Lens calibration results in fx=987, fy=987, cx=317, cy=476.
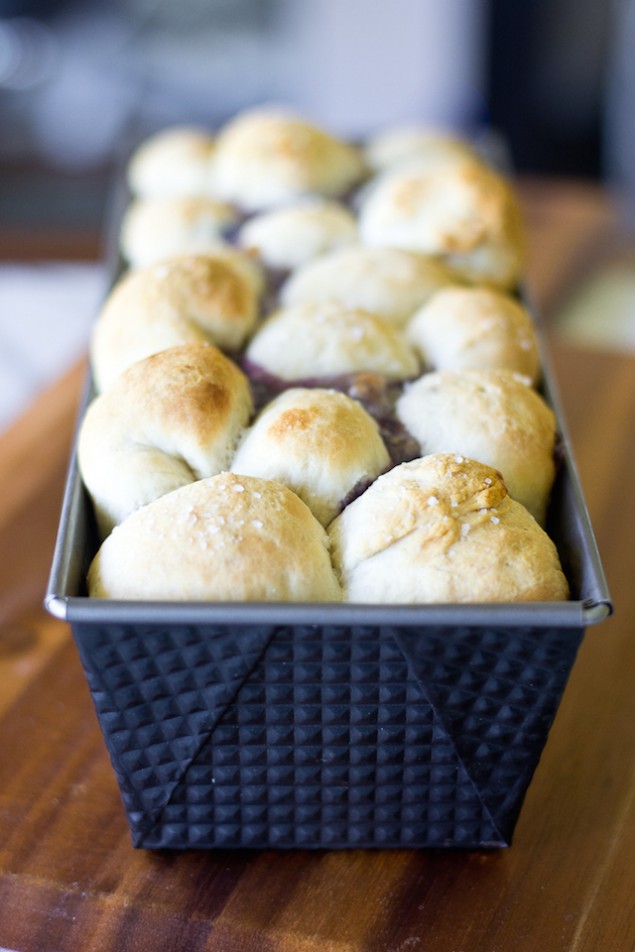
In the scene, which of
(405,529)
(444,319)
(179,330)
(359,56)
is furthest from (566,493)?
(359,56)

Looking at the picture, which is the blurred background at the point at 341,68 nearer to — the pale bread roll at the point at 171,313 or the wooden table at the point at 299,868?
the pale bread roll at the point at 171,313

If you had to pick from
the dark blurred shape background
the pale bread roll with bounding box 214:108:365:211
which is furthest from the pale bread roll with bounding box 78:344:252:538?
the dark blurred shape background

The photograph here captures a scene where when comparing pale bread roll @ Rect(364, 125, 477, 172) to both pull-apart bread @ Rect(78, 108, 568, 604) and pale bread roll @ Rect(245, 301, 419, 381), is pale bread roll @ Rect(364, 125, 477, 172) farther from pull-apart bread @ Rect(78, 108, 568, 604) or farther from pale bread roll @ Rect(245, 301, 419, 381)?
pale bread roll @ Rect(245, 301, 419, 381)

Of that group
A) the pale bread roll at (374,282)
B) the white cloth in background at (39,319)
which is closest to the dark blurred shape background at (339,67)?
the white cloth in background at (39,319)

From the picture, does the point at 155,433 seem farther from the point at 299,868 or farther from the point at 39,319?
the point at 39,319

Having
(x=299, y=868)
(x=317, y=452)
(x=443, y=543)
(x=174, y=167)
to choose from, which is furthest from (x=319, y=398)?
(x=174, y=167)

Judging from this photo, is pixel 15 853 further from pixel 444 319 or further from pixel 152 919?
pixel 444 319
